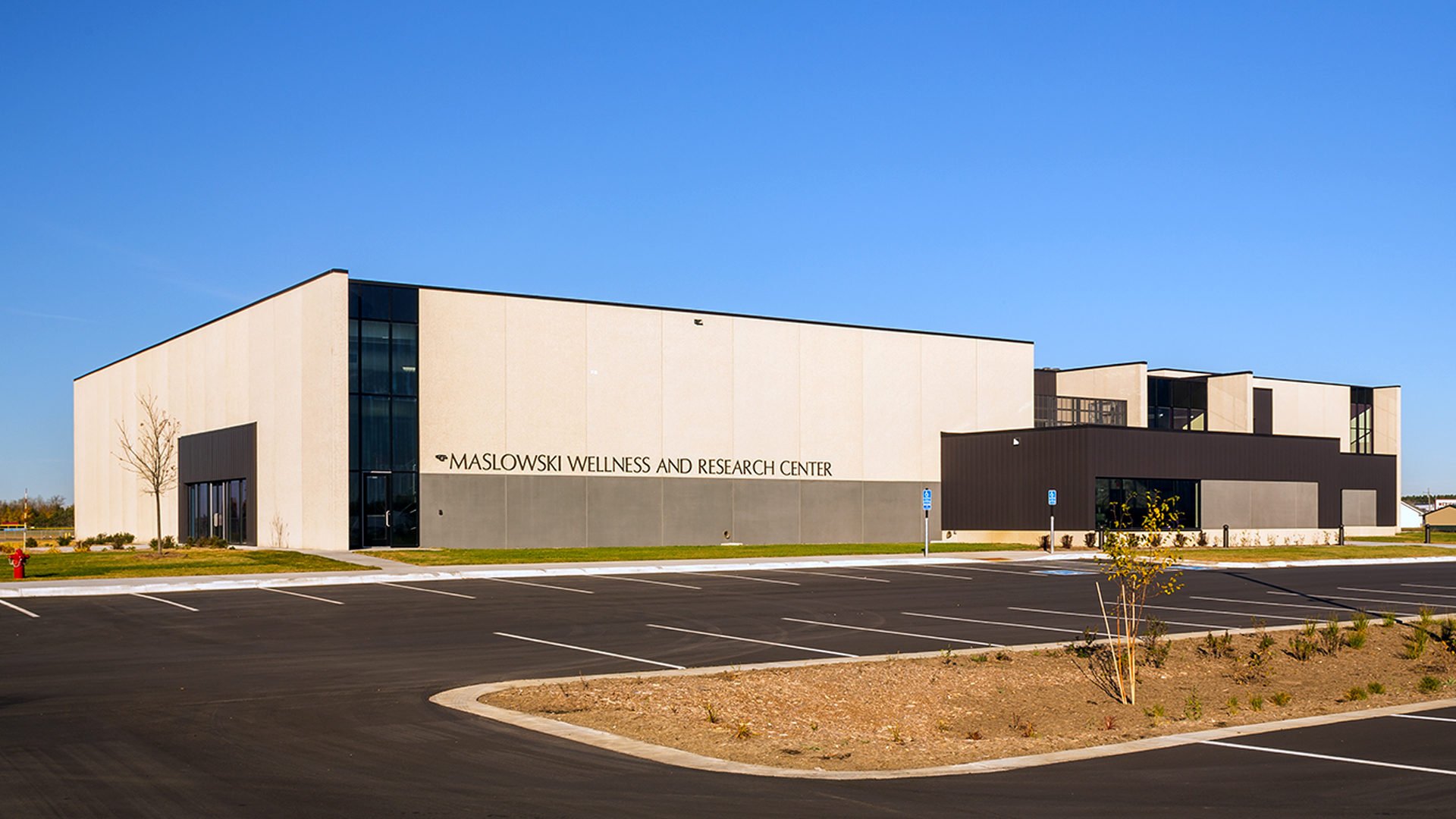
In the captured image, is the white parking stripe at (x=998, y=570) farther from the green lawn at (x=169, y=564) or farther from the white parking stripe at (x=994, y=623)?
the green lawn at (x=169, y=564)

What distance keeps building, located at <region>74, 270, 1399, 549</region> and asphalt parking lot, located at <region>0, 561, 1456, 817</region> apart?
18288mm

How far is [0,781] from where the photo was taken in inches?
346

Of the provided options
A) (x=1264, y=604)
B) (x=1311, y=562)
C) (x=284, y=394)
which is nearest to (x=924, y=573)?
(x=1264, y=604)

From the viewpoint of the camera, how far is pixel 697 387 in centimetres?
5044

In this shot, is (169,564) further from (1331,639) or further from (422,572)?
(1331,639)

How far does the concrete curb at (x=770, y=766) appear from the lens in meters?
9.44

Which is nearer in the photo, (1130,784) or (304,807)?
(304,807)

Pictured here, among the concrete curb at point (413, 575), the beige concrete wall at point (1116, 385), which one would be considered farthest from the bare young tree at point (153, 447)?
the beige concrete wall at point (1116, 385)

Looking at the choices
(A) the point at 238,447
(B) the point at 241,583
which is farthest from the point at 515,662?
(A) the point at 238,447

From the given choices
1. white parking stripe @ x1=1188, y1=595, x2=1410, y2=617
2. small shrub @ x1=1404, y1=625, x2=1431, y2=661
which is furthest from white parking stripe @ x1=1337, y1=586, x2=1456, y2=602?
small shrub @ x1=1404, y1=625, x2=1431, y2=661

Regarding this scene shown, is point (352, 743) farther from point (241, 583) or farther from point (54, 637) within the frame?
point (241, 583)

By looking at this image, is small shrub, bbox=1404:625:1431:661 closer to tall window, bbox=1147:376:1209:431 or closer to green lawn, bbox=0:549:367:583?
green lawn, bbox=0:549:367:583

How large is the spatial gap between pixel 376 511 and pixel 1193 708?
3572cm

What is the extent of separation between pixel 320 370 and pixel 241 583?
1565 centimetres
